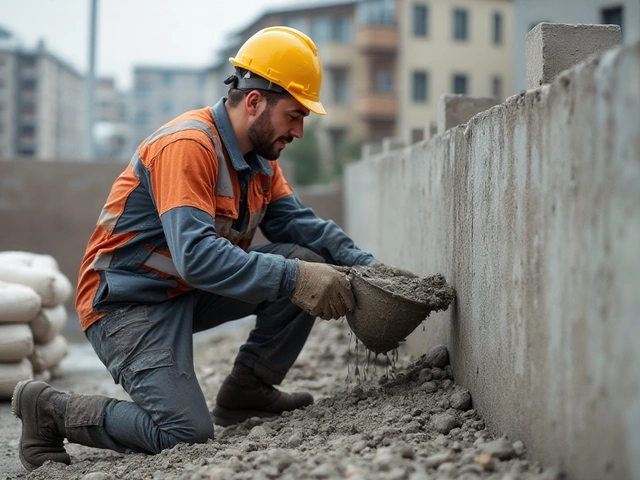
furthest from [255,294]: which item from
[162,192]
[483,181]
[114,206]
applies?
[483,181]

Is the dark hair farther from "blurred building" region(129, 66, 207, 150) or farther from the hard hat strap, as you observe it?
"blurred building" region(129, 66, 207, 150)

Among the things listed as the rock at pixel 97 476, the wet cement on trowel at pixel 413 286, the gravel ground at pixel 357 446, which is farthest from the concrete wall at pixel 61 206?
the rock at pixel 97 476

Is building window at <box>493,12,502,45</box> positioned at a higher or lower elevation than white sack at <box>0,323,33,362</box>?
higher

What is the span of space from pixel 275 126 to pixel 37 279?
235 centimetres

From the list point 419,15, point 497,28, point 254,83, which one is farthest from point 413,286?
point 497,28

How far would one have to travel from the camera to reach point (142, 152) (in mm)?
3461

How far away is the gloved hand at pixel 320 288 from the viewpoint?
10.7 ft

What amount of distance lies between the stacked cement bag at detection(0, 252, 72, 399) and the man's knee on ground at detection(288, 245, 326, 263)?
1.76 m

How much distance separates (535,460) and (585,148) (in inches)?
37.6

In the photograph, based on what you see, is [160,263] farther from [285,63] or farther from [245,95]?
[285,63]

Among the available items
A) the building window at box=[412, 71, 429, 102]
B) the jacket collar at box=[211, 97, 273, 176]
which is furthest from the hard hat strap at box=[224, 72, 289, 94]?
the building window at box=[412, 71, 429, 102]

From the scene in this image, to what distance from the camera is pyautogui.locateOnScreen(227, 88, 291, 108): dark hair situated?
361cm

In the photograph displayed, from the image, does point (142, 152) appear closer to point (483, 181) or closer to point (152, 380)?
point (152, 380)

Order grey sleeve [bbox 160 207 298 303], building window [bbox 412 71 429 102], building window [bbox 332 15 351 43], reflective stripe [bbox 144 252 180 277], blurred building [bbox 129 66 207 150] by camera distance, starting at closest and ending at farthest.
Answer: grey sleeve [bbox 160 207 298 303]
reflective stripe [bbox 144 252 180 277]
building window [bbox 412 71 429 102]
building window [bbox 332 15 351 43]
blurred building [bbox 129 66 207 150]
